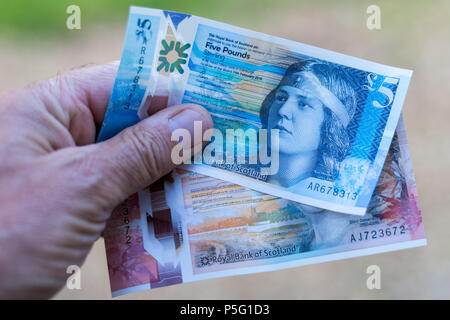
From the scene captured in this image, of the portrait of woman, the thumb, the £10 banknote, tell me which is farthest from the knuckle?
the portrait of woman

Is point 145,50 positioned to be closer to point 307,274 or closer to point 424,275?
point 307,274

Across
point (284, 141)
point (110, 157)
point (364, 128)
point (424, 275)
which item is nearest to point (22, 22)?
point (110, 157)

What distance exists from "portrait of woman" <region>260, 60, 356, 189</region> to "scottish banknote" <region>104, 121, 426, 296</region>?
104mm

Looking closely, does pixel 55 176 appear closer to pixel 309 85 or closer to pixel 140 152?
pixel 140 152

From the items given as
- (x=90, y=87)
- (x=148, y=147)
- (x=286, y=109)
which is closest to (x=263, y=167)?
(x=286, y=109)

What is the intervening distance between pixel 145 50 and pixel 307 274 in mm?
1077

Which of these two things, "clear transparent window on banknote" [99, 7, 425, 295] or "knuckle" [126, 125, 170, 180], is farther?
"clear transparent window on banknote" [99, 7, 425, 295]

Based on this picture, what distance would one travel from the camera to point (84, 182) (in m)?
0.78

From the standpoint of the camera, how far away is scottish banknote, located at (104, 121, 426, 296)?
98 centimetres

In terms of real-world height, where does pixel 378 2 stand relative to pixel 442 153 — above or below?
above


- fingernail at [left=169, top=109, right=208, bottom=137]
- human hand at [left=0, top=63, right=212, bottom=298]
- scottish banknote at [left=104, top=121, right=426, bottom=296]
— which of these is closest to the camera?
human hand at [left=0, top=63, right=212, bottom=298]

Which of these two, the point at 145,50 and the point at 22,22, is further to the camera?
the point at 22,22

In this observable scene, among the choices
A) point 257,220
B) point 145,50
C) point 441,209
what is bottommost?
point 441,209

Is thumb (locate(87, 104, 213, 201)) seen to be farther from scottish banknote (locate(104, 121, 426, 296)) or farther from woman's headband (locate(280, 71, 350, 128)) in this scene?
woman's headband (locate(280, 71, 350, 128))
